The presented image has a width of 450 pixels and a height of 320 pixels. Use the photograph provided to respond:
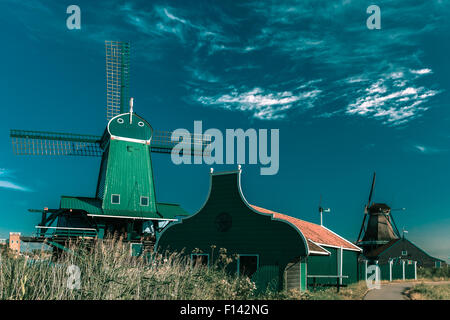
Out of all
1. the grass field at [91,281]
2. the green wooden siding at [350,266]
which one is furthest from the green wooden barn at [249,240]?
the grass field at [91,281]

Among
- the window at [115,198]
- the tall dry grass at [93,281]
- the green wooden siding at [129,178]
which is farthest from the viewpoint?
the green wooden siding at [129,178]

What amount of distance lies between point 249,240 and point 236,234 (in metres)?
0.82

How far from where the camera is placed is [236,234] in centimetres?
2127

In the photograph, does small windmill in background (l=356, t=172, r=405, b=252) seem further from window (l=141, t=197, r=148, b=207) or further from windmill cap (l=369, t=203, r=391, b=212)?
window (l=141, t=197, r=148, b=207)

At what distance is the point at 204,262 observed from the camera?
22.6 m

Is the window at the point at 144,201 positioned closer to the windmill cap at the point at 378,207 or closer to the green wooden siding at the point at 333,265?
the green wooden siding at the point at 333,265

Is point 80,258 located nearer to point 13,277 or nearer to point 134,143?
point 13,277

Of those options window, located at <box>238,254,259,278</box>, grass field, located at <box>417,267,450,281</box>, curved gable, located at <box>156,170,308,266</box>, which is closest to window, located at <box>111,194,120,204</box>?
curved gable, located at <box>156,170,308,266</box>

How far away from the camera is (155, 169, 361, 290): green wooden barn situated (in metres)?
19.4

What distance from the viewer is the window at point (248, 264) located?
20.4 meters

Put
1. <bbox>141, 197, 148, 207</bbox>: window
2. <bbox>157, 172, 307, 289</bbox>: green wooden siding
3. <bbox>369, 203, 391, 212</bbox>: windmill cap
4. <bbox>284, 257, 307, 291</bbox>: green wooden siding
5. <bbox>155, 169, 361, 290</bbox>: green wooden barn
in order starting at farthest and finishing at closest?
<bbox>369, 203, 391, 212</bbox>: windmill cap < <bbox>141, 197, 148, 207</bbox>: window < <bbox>157, 172, 307, 289</bbox>: green wooden siding < <bbox>155, 169, 361, 290</bbox>: green wooden barn < <bbox>284, 257, 307, 291</bbox>: green wooden siding
